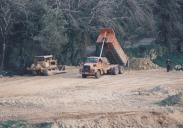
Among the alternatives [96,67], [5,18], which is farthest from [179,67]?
[5,18]

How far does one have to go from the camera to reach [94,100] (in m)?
27.8

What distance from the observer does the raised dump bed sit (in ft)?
133

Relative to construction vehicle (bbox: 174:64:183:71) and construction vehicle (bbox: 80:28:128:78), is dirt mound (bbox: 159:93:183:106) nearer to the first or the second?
construction vehicle (bbox: 80:28:128:78)

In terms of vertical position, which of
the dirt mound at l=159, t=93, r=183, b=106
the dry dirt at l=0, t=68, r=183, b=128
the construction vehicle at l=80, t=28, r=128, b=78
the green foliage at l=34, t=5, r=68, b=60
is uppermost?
the green foliage at l=34, t=5, r=68, b=60

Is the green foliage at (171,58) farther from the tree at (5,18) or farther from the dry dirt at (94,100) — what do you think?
the tree at (5,18)

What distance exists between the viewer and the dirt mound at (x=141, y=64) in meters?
43.9

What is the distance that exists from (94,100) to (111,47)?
44.7 feet

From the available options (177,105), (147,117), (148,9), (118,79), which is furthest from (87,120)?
(148,9)

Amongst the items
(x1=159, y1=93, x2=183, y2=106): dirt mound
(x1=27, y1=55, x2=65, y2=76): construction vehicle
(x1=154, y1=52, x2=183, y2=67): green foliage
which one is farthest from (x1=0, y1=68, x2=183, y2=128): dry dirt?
(x1=154, y1=52, x2=183, y2=67): green foliage

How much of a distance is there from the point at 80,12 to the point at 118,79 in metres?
9.92

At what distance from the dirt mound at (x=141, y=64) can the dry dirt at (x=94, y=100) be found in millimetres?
3250

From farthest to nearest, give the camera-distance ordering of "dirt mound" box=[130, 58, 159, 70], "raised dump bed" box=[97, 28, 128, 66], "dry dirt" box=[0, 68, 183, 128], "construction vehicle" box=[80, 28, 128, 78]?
"dirt mound" box=[130, 58, 159, 70] < "raised dump bed" box=[97, 28, 128, 66] < "construction vehicle" box=[80, 28, 128, 78] < "dry dirt" box=[0, 68, 183, 128]

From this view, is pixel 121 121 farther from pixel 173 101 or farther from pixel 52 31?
pixel 52 31

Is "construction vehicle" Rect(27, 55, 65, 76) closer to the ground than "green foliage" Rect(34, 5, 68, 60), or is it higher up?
closer to the ground
